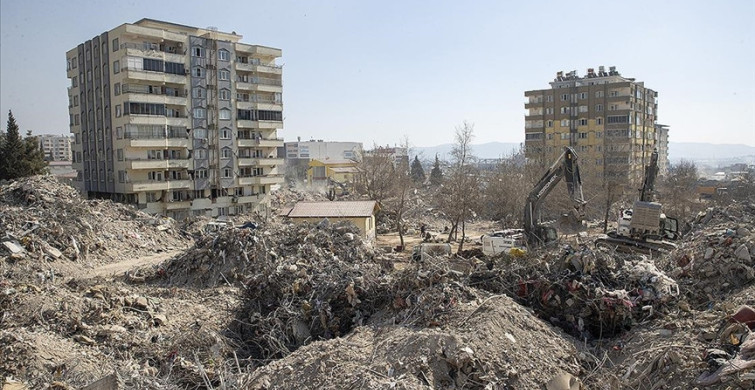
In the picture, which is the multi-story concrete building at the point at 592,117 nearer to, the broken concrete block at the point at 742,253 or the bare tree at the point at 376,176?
the bare tree at the point at 376,176

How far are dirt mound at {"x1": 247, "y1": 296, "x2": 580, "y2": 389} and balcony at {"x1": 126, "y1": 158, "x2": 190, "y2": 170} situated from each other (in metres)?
27.3

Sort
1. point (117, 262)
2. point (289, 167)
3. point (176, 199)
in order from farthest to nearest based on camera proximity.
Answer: point (289, 167)
point (176, 199)
point (117, 262)

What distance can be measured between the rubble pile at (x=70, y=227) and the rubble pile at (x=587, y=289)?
15.0 metres

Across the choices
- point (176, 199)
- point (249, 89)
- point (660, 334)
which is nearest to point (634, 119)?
point (249, 89)

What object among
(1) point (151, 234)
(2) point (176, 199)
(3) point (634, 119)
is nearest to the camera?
(1) point (151, 234)

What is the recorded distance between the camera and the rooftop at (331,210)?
22.5 m

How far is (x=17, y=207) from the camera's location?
21.5 metres

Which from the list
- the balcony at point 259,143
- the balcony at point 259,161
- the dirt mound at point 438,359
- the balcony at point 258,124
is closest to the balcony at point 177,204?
the balcony at point 259,161

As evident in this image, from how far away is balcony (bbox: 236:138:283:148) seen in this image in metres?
37.8

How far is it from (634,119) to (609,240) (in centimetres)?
3656

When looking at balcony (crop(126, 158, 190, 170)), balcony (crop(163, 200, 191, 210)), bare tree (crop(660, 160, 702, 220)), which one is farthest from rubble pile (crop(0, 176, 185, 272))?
bare tree (crop(660, 160, 702, 220))

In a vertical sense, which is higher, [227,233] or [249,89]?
[249,89]

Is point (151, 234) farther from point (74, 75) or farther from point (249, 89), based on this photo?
point (74, 75)

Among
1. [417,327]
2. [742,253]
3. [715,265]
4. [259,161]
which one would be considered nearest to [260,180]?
[259,161]
